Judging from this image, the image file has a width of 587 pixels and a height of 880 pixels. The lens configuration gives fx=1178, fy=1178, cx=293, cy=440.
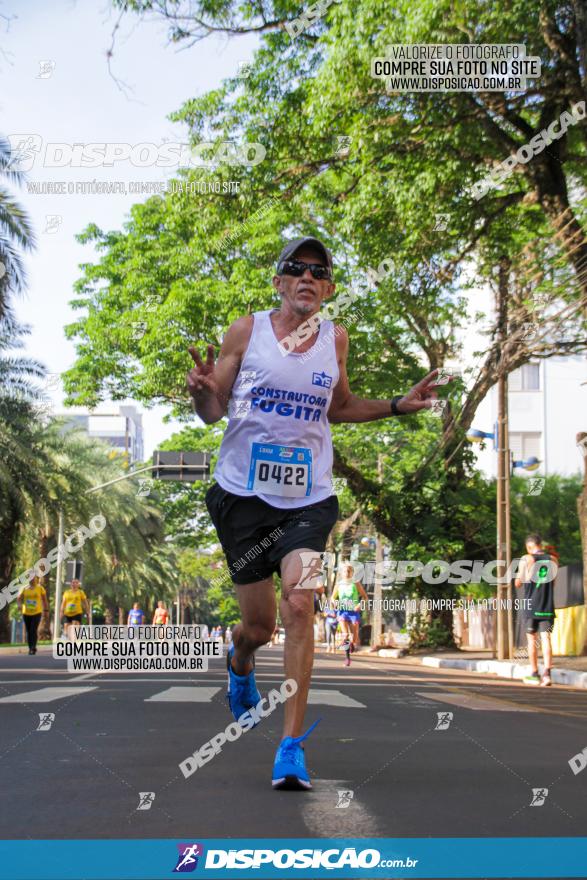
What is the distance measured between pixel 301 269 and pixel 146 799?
2299 millimetres

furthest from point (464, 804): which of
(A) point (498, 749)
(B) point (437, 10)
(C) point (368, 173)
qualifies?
(C) point (368, 173)

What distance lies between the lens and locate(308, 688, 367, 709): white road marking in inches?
354

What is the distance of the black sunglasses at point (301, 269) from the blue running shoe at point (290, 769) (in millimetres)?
1961

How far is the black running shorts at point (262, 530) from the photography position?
478cm

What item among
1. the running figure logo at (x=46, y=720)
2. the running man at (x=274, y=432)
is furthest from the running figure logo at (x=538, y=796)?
the running figure logo at (x=46, y=720)

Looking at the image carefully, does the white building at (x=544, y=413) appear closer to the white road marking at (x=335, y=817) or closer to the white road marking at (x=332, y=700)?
the white road marking at (x=332, y=700)

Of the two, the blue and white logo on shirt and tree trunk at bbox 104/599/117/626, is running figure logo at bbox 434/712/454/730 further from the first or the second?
tree trunk at bbox 104/599/117/626

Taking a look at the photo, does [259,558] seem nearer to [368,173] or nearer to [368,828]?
[368,828]

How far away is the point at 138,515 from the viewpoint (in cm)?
4256

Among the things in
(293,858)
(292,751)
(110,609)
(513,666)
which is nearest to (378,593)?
(513,666)

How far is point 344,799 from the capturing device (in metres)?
3.82

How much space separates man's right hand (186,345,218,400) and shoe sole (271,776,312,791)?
1.68 m

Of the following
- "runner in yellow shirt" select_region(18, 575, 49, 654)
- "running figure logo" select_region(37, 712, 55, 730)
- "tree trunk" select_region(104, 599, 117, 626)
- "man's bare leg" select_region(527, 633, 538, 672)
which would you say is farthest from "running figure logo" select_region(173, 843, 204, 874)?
"tree trunk" select_region(104, 599, 117, 626)

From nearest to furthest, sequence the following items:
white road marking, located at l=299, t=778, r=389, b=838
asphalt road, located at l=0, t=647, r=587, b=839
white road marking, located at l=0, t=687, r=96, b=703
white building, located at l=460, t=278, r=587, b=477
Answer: white road marking, located at l=299, t=778, r=389, b=838, asphalt road, located at l=0, t=647, r=587, b=839, white road marking, located at l=0, t=687, r=96, b=703, white building, located at l=460, t=278, r=587, b=477
